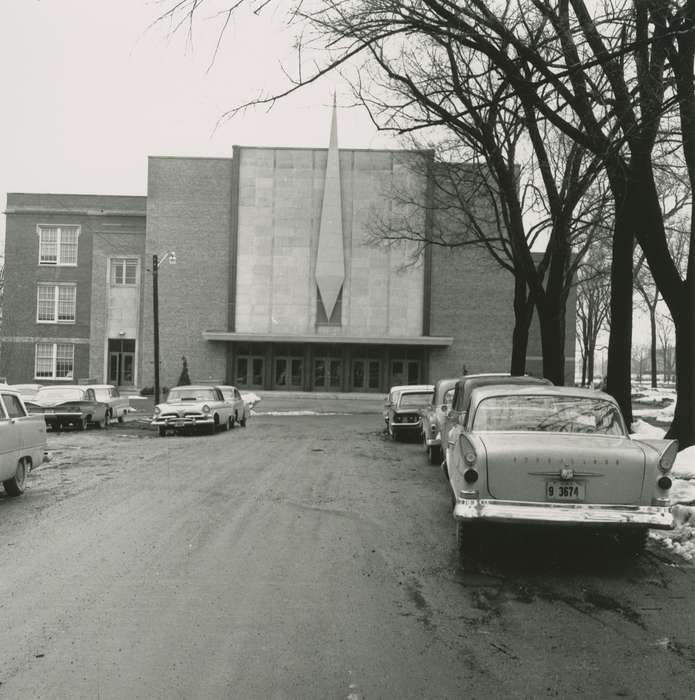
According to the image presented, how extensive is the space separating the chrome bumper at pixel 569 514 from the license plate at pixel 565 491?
0.18 feet

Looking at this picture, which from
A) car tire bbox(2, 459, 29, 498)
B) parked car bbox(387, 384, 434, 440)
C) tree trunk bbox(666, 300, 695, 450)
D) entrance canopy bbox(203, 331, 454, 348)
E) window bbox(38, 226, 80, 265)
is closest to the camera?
car tire bbox(2, 459, 29, 498)

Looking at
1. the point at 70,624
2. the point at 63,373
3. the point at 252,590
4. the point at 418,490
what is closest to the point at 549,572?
the point at 252,590

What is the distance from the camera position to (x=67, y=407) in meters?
24.7

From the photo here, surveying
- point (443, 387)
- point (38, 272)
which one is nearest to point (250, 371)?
point (38, 272)

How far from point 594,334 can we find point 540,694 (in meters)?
58.3

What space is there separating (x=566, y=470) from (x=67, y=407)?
67.8ft

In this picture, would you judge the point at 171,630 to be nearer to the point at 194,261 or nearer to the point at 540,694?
the point at 540,694

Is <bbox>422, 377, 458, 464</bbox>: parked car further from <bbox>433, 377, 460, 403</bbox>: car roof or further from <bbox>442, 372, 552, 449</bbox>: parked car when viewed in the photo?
<bbox>442, 372, 552, 449</bbox>: parked car

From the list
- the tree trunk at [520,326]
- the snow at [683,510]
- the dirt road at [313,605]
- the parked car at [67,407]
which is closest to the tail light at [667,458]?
the dirt road at [313,605]

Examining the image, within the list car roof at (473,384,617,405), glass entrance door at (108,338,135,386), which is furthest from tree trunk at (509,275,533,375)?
glass entrance door at (108,338,135,386)

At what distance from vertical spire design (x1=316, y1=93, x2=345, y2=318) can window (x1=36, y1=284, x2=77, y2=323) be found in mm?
18527

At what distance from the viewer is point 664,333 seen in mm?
95750

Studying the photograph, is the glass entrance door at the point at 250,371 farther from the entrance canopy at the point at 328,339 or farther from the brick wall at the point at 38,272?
the brick wall at the point at 38,272

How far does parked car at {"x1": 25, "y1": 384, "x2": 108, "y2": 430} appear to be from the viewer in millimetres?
24359
